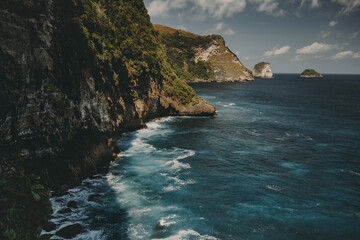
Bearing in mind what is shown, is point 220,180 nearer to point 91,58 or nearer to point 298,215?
point 298,215

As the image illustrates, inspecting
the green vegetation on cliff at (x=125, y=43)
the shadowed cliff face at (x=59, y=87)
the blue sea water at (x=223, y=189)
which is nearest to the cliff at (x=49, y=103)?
the shadowed cliff face at (x=59, y=87)

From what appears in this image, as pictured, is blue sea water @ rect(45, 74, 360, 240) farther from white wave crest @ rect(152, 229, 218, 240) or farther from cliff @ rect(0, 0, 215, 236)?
cliff @ rect(0, 0, 215, 236)

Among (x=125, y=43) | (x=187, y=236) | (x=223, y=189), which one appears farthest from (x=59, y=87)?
(x=125, y=43)

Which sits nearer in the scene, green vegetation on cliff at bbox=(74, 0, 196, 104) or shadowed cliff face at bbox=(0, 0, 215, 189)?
shadowed cliff face at bbox=(0, 0, 215, 189)

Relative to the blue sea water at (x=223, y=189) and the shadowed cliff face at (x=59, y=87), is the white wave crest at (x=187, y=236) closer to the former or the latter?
the blue sea water at (x=223, y=189)

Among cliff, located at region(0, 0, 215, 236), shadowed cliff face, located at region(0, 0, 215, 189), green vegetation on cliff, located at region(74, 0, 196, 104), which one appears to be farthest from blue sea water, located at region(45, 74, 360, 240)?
green vegetation on cliff, located at region(74, 0, 196, 104)

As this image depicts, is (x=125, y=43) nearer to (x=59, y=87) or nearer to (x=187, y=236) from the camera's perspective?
(x=59, y=87)
